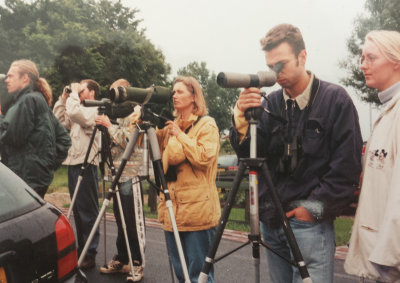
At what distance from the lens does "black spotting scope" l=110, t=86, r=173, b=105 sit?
8.45 feet

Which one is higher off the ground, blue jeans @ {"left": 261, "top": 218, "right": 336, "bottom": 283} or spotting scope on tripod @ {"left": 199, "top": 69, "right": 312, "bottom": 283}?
spotting scope on tripod @ {"left": 199, "top": 69, "right": 312, "bottom": 283}

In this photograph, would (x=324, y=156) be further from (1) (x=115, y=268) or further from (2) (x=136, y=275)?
(1) (x=115, y=268)

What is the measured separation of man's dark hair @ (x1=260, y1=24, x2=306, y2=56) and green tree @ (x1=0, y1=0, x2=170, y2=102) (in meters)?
21.2

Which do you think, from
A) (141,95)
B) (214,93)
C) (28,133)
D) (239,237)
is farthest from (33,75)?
(214,93)

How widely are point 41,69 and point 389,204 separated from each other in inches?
939

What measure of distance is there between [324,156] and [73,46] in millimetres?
25085

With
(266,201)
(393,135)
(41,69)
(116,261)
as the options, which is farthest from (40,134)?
(41,69)

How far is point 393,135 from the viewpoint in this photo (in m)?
1.80

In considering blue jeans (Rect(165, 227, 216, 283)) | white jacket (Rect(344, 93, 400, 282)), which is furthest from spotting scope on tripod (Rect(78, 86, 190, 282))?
white jacket (Rect(344, 93, 400, 282))

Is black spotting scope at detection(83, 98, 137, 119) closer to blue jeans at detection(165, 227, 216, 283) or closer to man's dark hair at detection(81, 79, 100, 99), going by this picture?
blue jeans at detection(165, 227, 216, 283)

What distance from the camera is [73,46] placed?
25.1m

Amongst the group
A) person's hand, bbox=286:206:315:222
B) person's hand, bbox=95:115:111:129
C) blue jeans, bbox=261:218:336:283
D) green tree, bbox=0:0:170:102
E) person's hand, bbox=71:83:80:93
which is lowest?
blue jeans, bbox=261:218:336:283

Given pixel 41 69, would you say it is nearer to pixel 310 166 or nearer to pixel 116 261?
pixel 116 261

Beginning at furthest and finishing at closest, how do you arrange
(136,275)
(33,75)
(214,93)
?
(214,93) → (136,275) → (33,75)
